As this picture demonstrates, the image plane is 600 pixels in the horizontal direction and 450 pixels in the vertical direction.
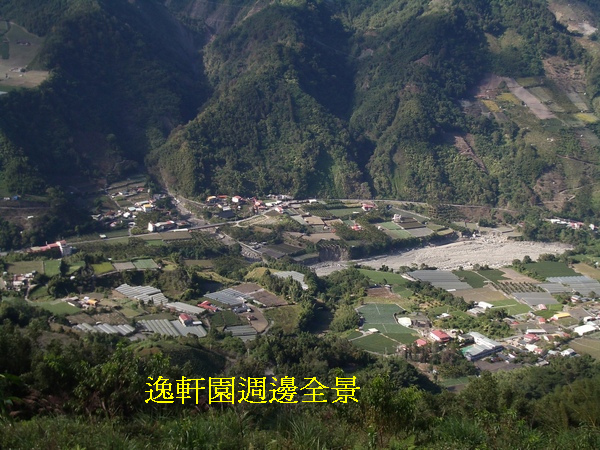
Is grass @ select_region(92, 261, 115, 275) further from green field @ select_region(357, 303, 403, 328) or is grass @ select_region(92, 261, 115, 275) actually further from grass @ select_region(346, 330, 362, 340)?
green field @ select_region(357, 303, 403, 328)

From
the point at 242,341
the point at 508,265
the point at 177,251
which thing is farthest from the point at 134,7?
the point at 242,341

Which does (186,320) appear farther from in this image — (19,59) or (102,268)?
(19,59)

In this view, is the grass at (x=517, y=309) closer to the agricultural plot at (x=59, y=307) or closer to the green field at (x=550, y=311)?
the green field at (x=550, y=311)

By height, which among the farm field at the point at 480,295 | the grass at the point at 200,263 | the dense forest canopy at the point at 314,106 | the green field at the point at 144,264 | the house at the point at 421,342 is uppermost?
the dense forest canopy at the point at 314,106

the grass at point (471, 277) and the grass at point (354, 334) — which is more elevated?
the grass at point (471, 277)

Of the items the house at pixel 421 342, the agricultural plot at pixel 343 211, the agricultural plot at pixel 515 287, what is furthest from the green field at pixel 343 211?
the house at pixel 421 342

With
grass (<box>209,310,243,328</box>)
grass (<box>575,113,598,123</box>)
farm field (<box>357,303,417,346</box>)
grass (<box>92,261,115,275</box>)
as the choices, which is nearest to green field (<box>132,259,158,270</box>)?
grass (<box>92,261,115,275</box>)

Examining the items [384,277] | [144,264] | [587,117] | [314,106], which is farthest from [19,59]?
[587,117]
